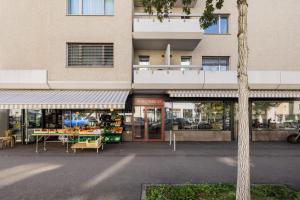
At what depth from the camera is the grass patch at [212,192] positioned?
5.73m

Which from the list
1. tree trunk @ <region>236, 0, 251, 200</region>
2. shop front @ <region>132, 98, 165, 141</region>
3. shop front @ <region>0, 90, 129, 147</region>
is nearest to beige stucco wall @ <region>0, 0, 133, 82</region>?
shop front @ <region>0, 90, 129, 147</region>

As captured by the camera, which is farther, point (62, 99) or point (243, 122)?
point (62, 99)

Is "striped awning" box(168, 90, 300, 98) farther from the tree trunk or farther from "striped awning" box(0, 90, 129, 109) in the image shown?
the tree trunk

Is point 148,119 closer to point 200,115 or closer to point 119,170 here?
point 200,115

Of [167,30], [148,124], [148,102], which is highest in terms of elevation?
[167,30]

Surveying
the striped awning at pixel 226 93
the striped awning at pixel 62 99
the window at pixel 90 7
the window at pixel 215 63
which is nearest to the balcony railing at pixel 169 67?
the striped awning at pixel 226 93

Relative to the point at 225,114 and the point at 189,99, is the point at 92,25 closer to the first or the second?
the point at 189,99

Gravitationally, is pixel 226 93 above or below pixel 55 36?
below

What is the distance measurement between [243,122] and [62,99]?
1031cm

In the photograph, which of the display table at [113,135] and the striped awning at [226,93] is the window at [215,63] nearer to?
the striped awning at [226,93]

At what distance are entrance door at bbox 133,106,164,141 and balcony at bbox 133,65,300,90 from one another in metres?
2.11

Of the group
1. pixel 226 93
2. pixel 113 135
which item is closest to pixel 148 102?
pixel 113 135

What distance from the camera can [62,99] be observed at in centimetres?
1288

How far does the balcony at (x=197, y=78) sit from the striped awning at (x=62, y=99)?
62.5 inches
